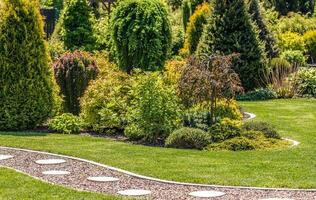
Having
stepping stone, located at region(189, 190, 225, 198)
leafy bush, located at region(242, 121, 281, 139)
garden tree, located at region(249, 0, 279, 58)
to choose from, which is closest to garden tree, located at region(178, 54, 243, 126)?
leafy bush, located at region(242, 121, 281, 139)

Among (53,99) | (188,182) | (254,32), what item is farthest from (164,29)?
(188,182)

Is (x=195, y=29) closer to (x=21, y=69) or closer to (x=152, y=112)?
(x=21, y=69)

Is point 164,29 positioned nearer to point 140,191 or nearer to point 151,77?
point 151,77

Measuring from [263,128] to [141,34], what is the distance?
257 inches

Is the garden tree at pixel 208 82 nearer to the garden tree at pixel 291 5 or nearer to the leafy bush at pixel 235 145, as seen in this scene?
the leafy bush at pixel 235 145

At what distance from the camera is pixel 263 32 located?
2361 centimetres

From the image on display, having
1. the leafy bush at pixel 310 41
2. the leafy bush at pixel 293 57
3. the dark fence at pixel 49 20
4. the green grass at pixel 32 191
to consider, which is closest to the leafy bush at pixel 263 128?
the green grass at pixel 32 191

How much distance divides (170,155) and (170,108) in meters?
1.96

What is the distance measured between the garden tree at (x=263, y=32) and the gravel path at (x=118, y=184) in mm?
13129

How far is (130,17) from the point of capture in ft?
64.4

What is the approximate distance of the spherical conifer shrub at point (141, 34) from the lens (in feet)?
63.3

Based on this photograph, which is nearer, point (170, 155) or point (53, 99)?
point (170, 155)

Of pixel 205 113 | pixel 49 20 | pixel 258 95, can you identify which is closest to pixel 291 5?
pixel 49 20

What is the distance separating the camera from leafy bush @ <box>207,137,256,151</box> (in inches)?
506
